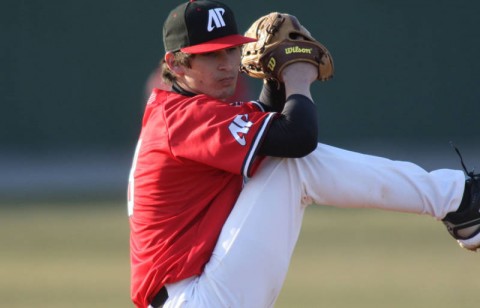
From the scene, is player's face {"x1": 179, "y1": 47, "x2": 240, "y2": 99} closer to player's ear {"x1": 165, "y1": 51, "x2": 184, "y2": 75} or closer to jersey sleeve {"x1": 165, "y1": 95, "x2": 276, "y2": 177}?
player's ear {"x1": 165, "y1": 51, "x2": 184, "y2": 75}

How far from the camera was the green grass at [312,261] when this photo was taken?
557cm

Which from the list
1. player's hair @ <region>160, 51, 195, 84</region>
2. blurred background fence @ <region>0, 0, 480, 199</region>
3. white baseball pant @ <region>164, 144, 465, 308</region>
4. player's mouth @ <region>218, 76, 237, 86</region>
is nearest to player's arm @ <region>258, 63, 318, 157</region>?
white baseball pant @ <region>164, 144, 465, 308</region>

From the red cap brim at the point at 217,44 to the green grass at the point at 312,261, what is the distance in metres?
2.67

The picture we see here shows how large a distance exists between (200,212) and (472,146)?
8199 millimetres

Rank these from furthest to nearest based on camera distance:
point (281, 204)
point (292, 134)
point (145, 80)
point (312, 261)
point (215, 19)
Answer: point (145, 80), point (312, 261), point (215, 19), point (281, 204), point (292, 134)

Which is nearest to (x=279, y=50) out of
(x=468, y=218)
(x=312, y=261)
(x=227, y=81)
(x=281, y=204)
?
(x=227, y=81)

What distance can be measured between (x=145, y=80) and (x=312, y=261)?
4.93 m

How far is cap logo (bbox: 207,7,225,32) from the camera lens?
294 cm

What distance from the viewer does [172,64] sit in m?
3.02

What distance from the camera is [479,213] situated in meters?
2.92

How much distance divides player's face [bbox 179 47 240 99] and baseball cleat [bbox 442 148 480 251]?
0.77 metres

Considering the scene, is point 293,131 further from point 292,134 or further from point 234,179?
point 234,179

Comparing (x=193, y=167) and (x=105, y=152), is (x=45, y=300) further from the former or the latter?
(x=105, y=152)

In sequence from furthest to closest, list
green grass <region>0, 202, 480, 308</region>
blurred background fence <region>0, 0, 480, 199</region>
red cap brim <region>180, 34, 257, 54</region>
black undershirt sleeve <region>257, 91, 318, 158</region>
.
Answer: blurred background fence <region>0, 0, 480, 199</region> < green grass <region>0, 202, 480, 308</region> < red cap brim <region>180, 34, 257, 54</region> < black undershirt sleeve <region>257, 91, 318, 158</region>
